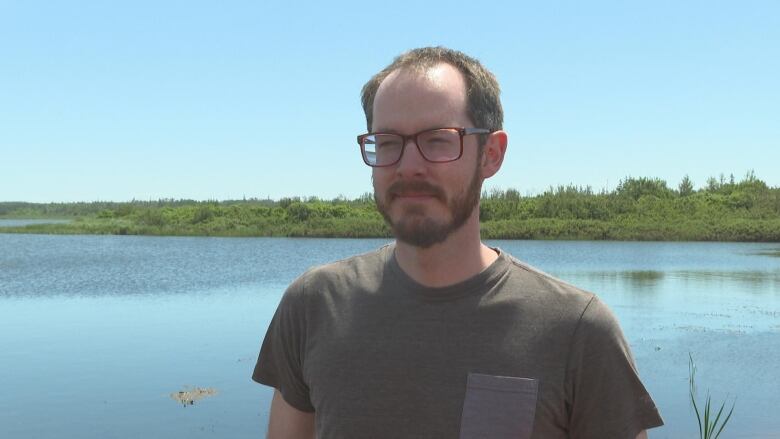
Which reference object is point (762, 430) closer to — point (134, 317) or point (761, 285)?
point (134, 317)

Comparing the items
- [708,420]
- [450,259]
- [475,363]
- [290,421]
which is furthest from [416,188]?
[708,420]

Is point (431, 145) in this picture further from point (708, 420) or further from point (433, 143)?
point (708, 420)

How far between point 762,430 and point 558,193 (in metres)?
55.0

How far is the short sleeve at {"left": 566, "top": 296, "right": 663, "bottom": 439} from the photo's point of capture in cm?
182

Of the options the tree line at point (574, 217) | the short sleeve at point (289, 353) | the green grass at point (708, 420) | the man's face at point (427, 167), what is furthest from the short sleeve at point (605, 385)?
the tree line at point (574, 217)

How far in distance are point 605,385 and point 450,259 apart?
0.44 meters

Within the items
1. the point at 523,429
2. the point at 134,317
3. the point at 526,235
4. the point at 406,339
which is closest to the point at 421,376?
the point at 406,339

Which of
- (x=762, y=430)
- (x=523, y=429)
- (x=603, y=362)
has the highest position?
(x=603, y=362)

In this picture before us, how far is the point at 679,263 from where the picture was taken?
113 ft

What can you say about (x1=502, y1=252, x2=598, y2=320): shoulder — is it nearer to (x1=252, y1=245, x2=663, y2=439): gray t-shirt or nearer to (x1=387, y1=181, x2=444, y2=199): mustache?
(x1=252, y1=245, x2=663, y2=439): gray t-shirt

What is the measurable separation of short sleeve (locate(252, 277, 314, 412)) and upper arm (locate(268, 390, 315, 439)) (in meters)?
0.02

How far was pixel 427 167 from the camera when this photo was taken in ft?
6.15

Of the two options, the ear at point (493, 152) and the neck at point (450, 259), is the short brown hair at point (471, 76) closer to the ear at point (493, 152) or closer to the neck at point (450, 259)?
the ear at point (493, 152)

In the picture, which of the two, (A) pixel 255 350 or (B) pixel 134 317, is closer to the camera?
(A) pixel 255 350
